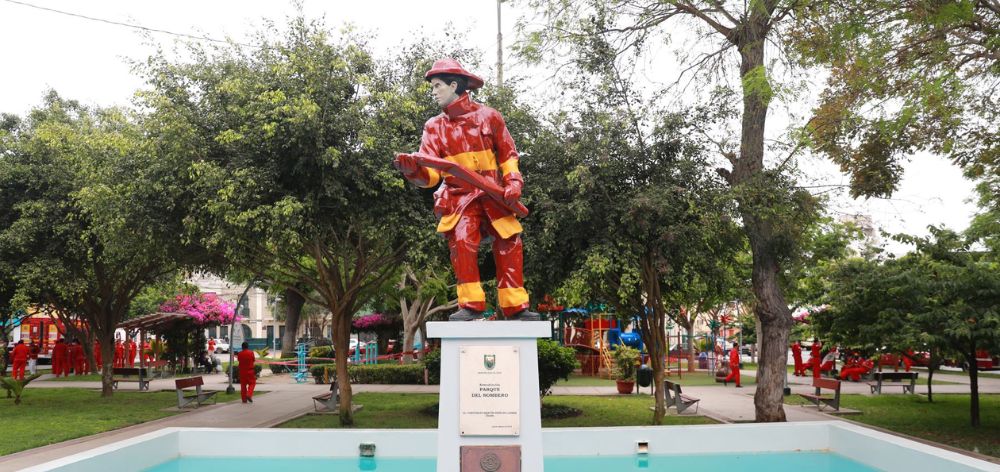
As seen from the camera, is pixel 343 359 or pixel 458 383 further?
pixel 343 359

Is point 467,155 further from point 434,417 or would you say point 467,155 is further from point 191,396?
point 191,396

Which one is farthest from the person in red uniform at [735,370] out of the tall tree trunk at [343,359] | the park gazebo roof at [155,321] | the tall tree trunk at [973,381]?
the park gazebo roof at [155,321]

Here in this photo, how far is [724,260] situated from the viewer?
1310cm

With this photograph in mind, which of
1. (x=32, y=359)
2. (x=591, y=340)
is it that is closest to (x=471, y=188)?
(x=591, y=340)

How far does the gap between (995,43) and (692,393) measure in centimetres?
1277

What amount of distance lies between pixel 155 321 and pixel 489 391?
74.1 feet

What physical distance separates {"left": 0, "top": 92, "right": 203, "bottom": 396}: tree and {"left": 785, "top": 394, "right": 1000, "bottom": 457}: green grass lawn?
12713 mm

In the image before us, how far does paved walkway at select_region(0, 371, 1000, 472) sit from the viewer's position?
11.3 metres

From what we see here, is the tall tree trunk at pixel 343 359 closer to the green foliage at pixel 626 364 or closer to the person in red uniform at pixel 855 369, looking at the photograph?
the green foliage at pixel 626 364

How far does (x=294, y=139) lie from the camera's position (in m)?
10.6

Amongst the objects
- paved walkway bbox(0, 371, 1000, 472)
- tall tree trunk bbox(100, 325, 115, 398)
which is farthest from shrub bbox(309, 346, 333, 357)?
tall tree trunk bbox(100, 325, 115, 398)

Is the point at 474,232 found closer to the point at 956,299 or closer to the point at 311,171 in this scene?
the point at 311,171

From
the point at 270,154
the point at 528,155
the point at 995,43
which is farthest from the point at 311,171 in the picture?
the point at 995,43

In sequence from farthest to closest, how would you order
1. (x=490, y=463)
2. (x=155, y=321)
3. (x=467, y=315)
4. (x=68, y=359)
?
(x=68, y=359) < (x=155, y=321) < (x=467, y=315) < (x=490, y=463)
